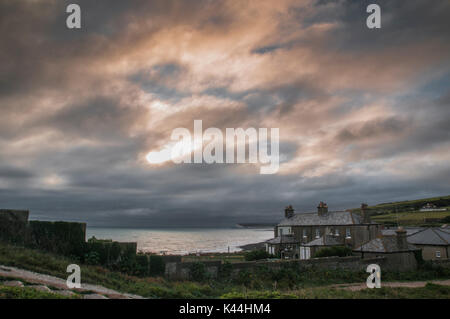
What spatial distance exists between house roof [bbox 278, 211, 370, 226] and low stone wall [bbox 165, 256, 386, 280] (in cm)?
1802

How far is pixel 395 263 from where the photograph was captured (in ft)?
106

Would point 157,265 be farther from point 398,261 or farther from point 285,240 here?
point 285,240

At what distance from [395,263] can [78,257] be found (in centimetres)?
3073

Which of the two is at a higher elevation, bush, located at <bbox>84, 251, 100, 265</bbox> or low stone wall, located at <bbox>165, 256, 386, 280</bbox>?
bush, located at <bbox>84, 251, 100, 265</bbox>

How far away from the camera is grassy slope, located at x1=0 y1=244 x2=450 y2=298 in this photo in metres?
14.9

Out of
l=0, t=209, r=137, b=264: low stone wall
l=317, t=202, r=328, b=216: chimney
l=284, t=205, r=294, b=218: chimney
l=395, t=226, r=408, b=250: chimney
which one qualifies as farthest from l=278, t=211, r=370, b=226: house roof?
l=0, t=209, r=137, b=264: low stone wall

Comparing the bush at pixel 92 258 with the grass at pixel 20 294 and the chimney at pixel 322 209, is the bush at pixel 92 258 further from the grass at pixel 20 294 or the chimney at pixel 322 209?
the chimney at pixel 322 209

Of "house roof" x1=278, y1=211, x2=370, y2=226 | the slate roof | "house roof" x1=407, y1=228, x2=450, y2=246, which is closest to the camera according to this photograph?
"house roof" x1=407, y1=228, x2=450, y2=246

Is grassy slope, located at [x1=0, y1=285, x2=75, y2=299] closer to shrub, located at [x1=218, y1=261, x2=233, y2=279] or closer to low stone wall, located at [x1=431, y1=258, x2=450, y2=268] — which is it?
shrub, located at [x1=218, y1=261, x2=233, y2=279]

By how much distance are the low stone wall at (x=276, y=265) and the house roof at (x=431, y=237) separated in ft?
50.5

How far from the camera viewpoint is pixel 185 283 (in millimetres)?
19672

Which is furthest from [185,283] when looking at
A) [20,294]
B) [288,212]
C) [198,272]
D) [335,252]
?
[288,212]

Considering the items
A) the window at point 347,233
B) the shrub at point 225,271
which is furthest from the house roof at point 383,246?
the shrub at point 225,271
